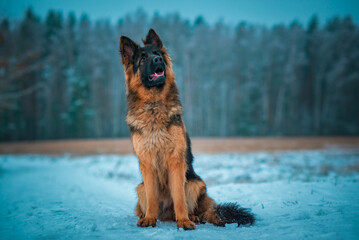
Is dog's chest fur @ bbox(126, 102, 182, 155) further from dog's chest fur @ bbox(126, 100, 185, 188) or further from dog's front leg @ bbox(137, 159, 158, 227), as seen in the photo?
dog's front leg @ bbox(137, 159, 158, 227)

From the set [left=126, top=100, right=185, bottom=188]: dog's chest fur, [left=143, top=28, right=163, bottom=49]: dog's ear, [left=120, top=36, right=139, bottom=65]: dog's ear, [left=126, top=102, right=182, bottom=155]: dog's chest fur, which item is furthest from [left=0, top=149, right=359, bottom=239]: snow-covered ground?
[left=143, top=28, right=163, bottom=49]: dog's ear

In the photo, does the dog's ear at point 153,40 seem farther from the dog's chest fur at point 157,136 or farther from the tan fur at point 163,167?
the dog's chest fur at point 157,136

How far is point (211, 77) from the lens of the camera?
30391 millimetres

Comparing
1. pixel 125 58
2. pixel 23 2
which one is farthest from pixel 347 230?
pixel 23 2

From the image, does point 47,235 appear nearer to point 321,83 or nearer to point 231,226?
point 231,226

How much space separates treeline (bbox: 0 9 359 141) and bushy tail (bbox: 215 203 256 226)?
24396 mm

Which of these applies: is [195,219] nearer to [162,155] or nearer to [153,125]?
[162,155]

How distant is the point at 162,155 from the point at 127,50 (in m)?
1.92

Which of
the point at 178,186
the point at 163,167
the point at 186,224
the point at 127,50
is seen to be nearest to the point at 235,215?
the point at 186,224

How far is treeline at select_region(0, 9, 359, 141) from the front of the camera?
26.4 m

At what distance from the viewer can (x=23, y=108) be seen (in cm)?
2530

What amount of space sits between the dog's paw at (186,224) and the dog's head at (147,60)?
2022 millimetres

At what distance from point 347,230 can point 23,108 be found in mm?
30926

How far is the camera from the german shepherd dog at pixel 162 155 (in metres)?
2.92
